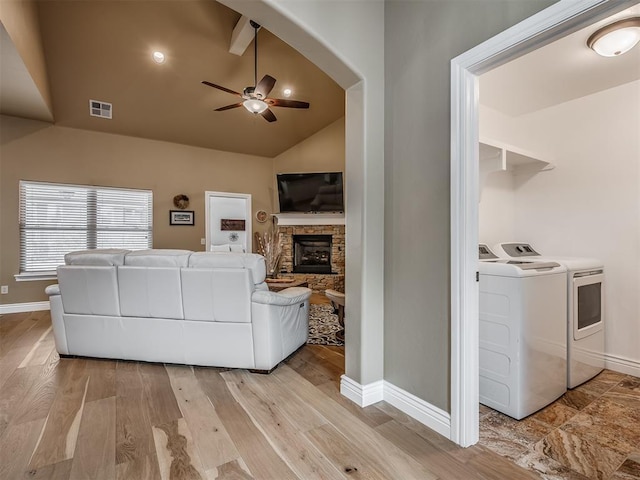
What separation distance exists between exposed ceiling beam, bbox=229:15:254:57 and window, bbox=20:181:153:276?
3129 mm

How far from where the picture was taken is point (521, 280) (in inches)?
74.0

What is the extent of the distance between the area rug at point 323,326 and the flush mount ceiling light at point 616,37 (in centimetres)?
309

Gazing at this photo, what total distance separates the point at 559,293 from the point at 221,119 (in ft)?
18.2

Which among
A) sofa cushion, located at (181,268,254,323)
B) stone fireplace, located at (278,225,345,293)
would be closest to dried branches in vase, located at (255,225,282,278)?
stone fireplace, located at (278,225,345,293)

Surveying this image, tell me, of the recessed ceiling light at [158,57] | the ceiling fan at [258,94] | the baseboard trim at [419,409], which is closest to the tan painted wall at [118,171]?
the recessed ceiling light at [158,57]

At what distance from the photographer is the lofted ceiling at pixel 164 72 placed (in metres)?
3.68

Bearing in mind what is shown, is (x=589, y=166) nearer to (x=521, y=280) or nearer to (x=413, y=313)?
(x=521, y=280)

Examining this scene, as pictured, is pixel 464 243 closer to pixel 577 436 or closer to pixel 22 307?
pixel 577 436

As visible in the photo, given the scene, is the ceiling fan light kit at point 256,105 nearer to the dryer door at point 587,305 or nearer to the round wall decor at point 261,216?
the round wall decor at point 261,216

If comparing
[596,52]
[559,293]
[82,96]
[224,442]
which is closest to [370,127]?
[596,52]

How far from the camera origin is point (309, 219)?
6574mm

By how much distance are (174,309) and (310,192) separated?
4.22 meters

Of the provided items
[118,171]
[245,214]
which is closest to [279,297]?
[245,214]

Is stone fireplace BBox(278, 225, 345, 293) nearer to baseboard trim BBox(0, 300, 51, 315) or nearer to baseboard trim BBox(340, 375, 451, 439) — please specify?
baseboard trim BBox(0, 300, 51, 315)
